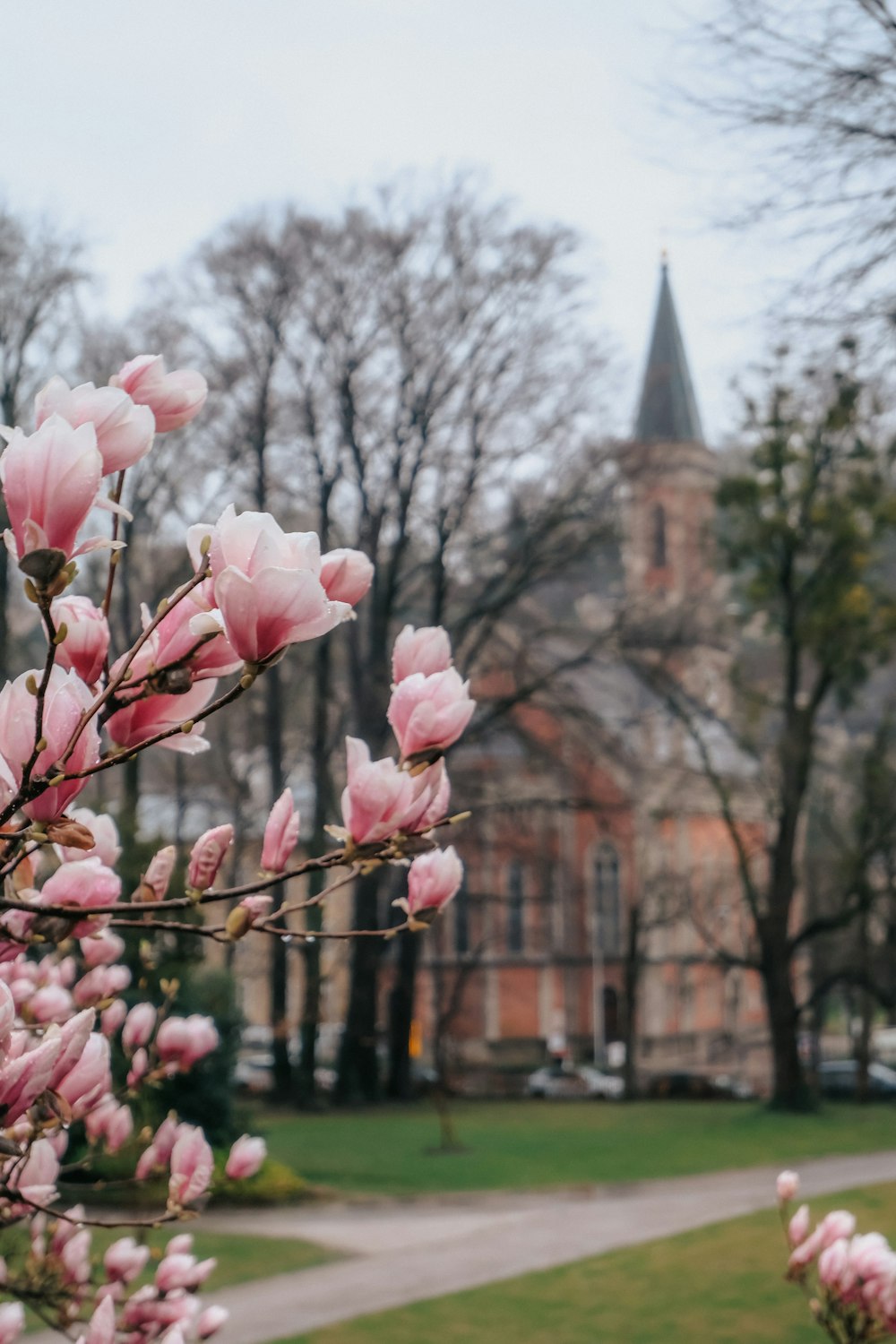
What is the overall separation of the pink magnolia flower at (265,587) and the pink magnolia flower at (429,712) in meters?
0.24

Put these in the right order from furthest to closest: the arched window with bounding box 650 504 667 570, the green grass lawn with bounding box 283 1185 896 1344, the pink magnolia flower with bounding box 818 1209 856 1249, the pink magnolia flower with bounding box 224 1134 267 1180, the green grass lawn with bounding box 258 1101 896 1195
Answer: the arched window with bounding box 650 504 667 570, the green grass lawn with bounding box 258 1101 896 1195, the green grass lawn with bounding box 283 1185 896 1344, the pink magnolia flower with bounding box 818 1209 856 1249, the pink magnolia flower with bounding box 224 1134 267 1180

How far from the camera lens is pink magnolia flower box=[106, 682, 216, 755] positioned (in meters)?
1.74

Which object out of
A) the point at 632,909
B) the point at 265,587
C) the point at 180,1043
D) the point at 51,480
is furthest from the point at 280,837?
the point at 632,909

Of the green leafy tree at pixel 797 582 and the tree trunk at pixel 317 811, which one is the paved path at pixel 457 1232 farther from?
the tree trunk at pixel 317 811

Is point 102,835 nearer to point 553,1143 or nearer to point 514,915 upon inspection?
point 553,1143

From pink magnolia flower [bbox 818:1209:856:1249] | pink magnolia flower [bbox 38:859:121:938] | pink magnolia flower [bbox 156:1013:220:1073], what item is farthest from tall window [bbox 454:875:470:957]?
pink magnolia flower [bbox 38:859:121:938]

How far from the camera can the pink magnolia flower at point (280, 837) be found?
1.93m

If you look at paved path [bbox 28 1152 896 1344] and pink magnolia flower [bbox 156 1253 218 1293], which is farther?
paved path [bbox 28 1152 896 1344]

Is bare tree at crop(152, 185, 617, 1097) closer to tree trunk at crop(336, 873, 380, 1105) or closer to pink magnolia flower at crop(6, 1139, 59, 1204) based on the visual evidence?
tree trunk at crop(336, 873, 380, 1105)

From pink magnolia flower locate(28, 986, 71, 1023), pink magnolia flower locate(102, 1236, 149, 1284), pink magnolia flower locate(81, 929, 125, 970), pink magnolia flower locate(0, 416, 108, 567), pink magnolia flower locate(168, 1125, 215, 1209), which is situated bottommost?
pink magnolia flower locate(102, 1236, 149, 1284)

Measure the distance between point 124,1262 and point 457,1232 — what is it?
13.0 meters

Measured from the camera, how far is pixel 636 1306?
1112cm

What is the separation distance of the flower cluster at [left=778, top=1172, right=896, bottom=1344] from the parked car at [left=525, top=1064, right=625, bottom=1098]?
37.8 meters

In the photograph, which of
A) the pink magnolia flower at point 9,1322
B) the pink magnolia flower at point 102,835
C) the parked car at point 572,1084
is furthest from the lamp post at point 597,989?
the pink magnolia flower at point 102,835
